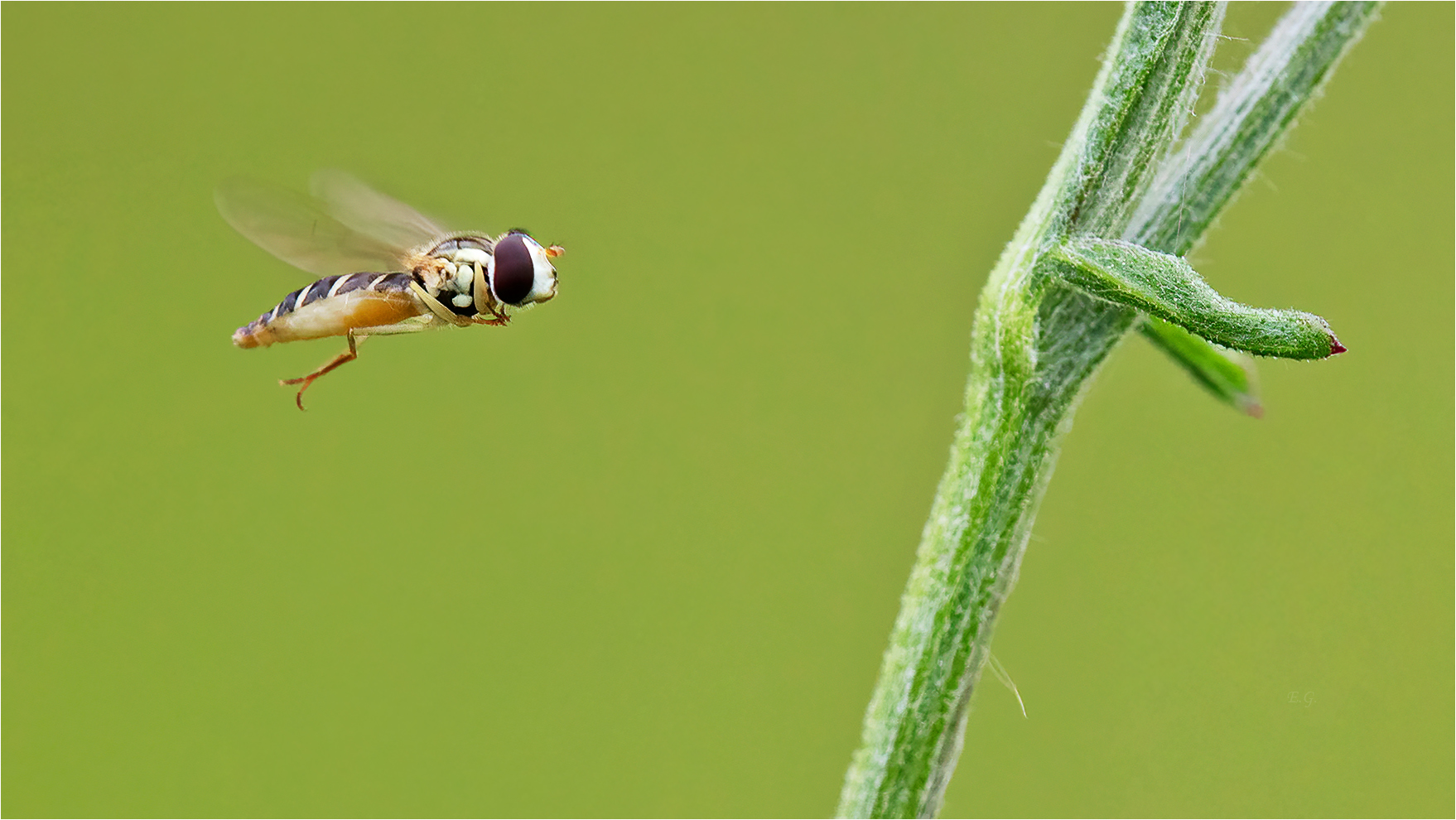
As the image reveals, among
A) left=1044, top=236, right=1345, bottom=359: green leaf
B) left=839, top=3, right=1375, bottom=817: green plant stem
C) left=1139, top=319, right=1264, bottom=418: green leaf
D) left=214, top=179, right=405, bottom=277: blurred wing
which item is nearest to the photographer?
left=1044, top=236, right=1345, bottom=359: green leaf

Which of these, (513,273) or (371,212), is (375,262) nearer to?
(371,212)

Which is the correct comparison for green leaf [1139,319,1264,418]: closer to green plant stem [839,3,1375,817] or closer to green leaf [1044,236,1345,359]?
green plant stem [839,3,1375,817]

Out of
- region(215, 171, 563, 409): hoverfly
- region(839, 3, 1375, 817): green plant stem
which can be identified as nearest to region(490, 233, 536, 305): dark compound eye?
region(215, 171, 563, 409): hoverfly

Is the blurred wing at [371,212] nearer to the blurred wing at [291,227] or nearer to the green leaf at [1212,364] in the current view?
the blurred wing at [291,227]

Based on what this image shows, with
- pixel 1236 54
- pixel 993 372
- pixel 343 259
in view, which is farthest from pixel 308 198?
pixel 1236 54

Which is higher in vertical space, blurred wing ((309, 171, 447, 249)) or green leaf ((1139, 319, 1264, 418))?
blurred wing ((309, 171, 447, 249))

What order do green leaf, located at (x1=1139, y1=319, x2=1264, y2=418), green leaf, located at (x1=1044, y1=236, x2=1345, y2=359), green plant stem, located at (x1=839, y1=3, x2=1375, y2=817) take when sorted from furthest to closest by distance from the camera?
green leaf, located at (x1=1139, y1=319, x2=1264, y2=418) < green plant stem, located at (x1=839, y1=3, x2=1375, y2=817) < green leaf, located at (x1=1044, y1=236, x2=1345, y2=359)

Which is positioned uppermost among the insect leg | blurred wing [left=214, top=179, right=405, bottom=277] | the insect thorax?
blurred wing [left=214, top=179, right=405, bottom=277]
